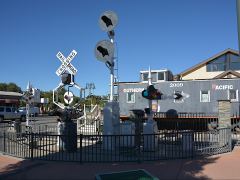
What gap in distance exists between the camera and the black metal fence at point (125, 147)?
1150 centimetres

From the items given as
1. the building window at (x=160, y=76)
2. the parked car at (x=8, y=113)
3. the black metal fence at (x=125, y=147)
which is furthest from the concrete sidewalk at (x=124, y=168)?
the parked car at (x=8, y=113)

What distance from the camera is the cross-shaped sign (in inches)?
646

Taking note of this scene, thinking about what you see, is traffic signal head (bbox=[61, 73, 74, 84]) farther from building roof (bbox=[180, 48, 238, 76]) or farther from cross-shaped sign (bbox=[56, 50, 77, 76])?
building roof (bbox=[180, 48, 238, 76])

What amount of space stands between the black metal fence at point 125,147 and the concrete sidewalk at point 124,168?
0.48 m

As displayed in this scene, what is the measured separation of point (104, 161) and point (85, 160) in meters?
0.59

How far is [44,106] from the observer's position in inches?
3135

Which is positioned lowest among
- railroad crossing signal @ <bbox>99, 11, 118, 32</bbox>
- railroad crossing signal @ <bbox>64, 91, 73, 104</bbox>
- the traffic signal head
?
railroad crossing signal @ <bbox>64, 91, 73, 104</bbox>

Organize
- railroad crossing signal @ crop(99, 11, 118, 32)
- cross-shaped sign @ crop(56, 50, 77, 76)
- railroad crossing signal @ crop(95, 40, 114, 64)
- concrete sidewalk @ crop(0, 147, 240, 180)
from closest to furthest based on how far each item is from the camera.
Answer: concrete sidewalk @ crop(0, 147, 240, 180) < railroad crossing signal @ crop(95, 40, 114, 64) < railroad crossing signal @ crop(99, 11, 118, 32) < cross-shaped sign @ crop(56, 50, 77, 76)

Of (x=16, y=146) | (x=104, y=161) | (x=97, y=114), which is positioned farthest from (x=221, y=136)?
(x=97, y=114)

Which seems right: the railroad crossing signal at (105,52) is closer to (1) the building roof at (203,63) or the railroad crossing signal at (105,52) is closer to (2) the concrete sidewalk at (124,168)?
(2) the concrete sidewalk at (124,168)

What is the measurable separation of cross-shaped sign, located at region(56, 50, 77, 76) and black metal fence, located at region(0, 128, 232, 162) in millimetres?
3817

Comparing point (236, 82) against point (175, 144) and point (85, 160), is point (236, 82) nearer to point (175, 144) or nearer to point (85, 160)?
point (175, 144)

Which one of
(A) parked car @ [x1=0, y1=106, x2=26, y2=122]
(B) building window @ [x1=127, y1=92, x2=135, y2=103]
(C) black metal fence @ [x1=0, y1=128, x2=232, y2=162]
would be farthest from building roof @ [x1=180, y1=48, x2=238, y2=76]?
(C) black metal fence @ [x1=0, y1=128, x2=232, y2=162]

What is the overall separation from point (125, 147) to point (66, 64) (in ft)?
18.3
